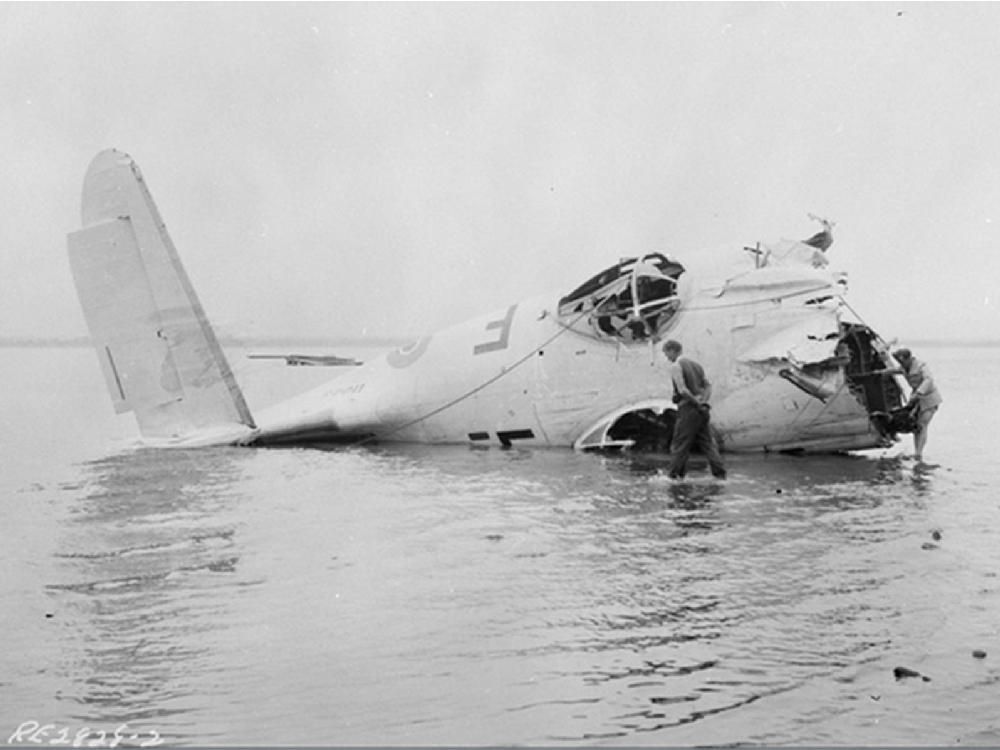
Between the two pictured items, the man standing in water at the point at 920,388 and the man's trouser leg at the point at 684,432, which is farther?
the man standing in water at the point at 920,388

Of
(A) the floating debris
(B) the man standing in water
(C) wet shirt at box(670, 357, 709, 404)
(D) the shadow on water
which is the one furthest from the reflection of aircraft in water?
(A) the floating debris

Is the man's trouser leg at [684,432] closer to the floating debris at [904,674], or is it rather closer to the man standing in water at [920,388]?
the man standing in water at [920,388]

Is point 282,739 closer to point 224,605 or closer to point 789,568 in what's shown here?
point 224,605

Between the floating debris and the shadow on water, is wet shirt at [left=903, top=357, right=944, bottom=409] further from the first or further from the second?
the shadow on water

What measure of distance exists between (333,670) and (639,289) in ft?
27.1

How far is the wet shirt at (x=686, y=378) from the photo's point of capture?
31.9 ft

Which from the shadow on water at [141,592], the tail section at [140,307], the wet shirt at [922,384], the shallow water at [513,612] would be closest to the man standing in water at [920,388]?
the wet shirt at [922,384]

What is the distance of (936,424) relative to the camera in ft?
60.0

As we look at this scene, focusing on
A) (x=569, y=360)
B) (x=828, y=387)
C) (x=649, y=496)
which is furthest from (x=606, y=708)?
(x=569, y=360)

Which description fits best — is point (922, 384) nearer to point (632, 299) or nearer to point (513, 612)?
point (632, 299)

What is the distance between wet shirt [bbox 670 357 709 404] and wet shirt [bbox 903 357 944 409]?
293cm

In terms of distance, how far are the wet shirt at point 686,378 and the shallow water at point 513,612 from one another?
3.19 ft

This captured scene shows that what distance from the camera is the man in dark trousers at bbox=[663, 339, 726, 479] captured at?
380 inches

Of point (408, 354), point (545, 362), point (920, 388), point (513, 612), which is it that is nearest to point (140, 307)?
point (408, 354)
